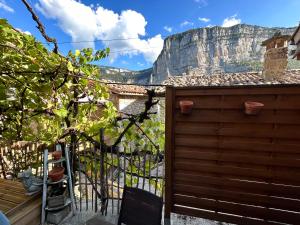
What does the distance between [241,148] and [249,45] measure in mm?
50042

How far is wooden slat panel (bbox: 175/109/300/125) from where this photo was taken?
7.28ft

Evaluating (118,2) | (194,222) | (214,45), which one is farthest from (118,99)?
(214,45)

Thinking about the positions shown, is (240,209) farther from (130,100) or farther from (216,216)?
(130,100)

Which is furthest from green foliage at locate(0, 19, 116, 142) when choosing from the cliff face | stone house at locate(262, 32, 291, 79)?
the cliff face

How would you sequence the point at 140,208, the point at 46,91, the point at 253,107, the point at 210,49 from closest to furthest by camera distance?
the point at 253,107
the point at 140,208
the point at 46,91
the point at 210,49

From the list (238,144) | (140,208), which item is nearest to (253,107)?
(238,144)

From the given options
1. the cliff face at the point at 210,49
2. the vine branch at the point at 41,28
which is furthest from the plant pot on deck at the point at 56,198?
the cliff face at the point at 210,49

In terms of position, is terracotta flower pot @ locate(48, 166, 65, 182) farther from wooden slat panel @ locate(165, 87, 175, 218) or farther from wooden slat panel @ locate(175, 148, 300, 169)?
wooden slat panel @ locate(175, 148, 300, 169)

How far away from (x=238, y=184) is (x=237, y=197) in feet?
0.58

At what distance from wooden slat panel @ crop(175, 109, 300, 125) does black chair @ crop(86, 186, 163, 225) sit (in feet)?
3.53

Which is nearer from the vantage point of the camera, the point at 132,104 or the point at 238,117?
the point at 238,117

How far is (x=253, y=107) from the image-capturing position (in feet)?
7.31

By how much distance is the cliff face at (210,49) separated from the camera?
141 ft

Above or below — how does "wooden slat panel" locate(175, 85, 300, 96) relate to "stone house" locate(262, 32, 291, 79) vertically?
below
